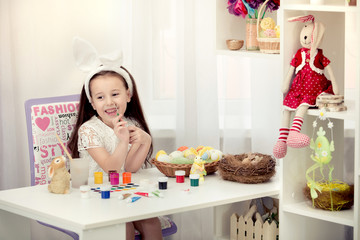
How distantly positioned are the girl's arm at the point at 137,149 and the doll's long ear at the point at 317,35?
77cm

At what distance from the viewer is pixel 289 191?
229 centimetres

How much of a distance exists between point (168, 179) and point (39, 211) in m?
0.59

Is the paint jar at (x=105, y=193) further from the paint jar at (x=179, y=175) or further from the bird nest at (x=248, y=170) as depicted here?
the bird nest at (x=248, y=170)

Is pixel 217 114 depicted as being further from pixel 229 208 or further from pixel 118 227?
pixel 118 227

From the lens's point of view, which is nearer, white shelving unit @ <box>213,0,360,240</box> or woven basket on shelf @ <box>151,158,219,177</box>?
white shelving unit @ <box>213,0,360,240</box>

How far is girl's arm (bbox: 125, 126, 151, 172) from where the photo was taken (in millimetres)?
2580

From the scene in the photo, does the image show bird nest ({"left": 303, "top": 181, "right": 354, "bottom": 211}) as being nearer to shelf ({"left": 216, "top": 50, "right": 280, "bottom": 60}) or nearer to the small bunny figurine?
shelf ({"left": 216, "top": 50, "right": 280, "bottom": 60})

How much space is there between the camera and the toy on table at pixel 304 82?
84.3 inches

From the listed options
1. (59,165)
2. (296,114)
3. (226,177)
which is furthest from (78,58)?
(296,114)

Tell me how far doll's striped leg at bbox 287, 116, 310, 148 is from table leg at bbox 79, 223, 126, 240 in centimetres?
61

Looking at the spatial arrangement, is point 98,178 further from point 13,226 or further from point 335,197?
point 335,197

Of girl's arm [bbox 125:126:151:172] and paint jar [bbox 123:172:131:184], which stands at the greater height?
girl's arm [bbox 125:126:151:172]

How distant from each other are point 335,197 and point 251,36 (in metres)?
0.67

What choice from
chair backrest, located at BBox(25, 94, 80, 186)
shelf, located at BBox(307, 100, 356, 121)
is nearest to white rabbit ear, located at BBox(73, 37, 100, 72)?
chair backrest, located at BBox(25, 94, 80, 186)
